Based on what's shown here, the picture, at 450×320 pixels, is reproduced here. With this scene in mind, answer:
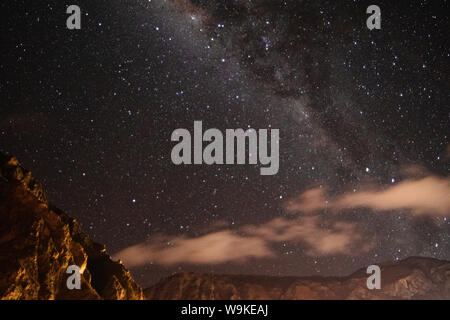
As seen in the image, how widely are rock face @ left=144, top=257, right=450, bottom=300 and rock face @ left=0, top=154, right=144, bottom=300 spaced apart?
136 metres

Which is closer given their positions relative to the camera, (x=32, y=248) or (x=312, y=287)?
(x=32, y=248)

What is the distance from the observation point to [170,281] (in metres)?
187

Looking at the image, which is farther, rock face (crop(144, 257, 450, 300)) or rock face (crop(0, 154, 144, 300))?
rock face (crop(144, 257, 450, 300))

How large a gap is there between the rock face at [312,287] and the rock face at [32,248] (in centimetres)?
13585

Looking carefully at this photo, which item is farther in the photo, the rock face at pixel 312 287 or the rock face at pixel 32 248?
the rock face at pixel 312 287

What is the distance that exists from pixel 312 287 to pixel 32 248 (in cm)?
16122

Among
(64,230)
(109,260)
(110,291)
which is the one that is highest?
(64,230)

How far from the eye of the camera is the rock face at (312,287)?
168 metres

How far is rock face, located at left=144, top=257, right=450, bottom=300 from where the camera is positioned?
16825cm

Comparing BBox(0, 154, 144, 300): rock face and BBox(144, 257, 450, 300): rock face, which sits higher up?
BBox(0, 154, 144, 300): rock face

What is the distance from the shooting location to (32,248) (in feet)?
109
